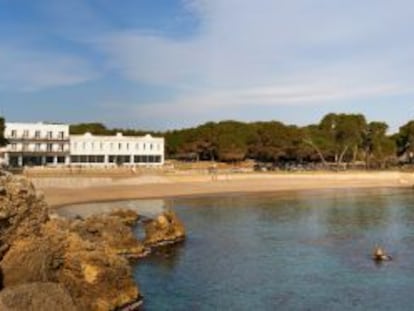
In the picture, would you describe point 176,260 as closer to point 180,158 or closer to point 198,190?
point 198,190

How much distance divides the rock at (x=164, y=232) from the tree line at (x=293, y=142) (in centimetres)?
10272

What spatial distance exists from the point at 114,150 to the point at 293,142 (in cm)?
4246

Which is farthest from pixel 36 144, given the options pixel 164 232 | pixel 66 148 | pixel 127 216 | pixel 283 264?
pixel 283 264

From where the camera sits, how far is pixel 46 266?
77.2ft

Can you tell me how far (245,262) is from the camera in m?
39.5

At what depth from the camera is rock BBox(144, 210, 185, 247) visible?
152 feet

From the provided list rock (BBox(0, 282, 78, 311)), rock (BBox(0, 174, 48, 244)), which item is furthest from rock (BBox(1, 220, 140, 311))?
rock (BBox(0, 282, 78, 311))

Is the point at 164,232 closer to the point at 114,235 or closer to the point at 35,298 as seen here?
the point at 114,235

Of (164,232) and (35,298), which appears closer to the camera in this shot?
(35,298)

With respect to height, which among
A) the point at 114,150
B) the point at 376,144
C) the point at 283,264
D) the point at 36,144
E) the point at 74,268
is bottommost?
the point at 283,264

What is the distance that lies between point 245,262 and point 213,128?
4838 inches

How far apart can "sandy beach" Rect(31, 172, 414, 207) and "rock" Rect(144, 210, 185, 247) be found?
2710 centimetres

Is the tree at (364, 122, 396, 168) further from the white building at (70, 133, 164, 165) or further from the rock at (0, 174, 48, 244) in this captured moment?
the rock at (0, 174, 48, 244)

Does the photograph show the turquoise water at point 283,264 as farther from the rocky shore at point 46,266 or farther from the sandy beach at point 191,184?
the sandy beach at point 191,184
